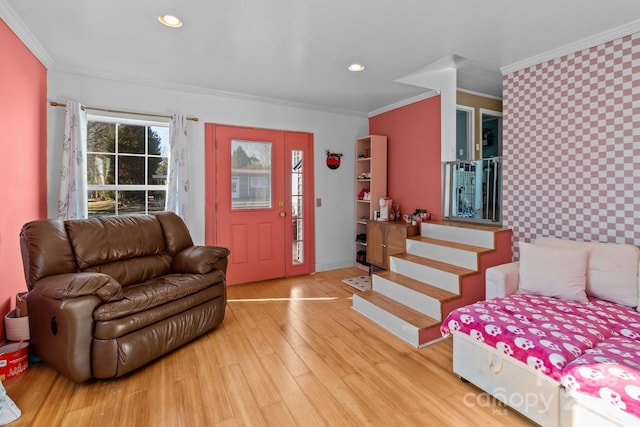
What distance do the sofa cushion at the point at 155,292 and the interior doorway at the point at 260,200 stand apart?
130cm

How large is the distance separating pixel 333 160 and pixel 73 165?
3094mm

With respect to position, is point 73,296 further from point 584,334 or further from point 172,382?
point 584,334

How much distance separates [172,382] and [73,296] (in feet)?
2.65

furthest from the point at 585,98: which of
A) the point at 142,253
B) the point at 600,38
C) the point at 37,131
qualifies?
the point at 37,131

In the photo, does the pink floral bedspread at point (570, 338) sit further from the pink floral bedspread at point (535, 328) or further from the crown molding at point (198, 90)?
the crown molding at point (198, 90)

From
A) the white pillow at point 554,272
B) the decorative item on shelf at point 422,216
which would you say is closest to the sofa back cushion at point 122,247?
the decorative item on shelf at point 422,216

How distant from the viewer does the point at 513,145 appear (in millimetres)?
3146

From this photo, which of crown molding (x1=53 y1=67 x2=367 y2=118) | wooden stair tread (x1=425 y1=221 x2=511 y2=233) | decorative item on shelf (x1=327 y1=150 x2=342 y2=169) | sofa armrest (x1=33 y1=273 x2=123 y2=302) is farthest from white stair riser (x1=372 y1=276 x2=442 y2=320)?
crown molding (x1=53 y1=67 x2=367 y2=118)

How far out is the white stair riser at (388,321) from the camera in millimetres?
2545

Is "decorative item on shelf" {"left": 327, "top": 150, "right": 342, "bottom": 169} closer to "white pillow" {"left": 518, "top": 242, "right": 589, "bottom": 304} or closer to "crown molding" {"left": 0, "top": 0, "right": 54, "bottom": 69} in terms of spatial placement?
"white pillow" {"left": 518, "top": 242, "right": 589, "bottom": 304}

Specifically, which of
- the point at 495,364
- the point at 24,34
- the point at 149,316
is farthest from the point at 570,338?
the point at 24,34

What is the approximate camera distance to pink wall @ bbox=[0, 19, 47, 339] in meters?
2.26

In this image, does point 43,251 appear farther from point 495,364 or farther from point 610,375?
point 610,375

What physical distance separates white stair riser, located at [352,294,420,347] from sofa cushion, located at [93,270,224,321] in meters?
1.38
